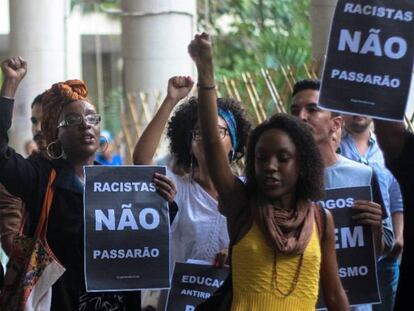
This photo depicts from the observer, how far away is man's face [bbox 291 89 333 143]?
20.8 ft

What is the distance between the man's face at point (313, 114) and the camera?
634 centimetres

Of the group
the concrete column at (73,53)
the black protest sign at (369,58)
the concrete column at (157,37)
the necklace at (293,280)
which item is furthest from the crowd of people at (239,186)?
the concrete column at (73,53)

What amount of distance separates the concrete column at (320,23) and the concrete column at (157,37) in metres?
2.73

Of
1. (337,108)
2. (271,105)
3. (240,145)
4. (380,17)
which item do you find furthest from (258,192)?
(271,105)

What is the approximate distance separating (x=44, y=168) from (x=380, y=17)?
1.86 metres

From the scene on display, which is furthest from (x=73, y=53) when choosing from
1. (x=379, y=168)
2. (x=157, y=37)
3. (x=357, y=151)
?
(x=379, y=168)

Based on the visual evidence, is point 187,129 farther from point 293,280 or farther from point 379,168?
point 293,280

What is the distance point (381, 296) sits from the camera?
21.5 ft

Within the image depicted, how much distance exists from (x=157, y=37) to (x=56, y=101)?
6387 mm

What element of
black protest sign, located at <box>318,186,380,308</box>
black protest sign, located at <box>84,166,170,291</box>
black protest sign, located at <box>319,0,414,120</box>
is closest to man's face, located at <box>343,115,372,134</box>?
black protest sign, located at <box>318,186,380,308</box>

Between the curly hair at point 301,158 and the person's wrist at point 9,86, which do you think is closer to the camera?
the curly hair at point 301,158

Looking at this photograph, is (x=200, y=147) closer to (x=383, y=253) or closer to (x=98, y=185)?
(x=98, y=185)

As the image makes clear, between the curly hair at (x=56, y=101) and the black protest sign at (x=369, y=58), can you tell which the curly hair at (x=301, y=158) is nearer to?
the black protest sign at (x=369, y=58)

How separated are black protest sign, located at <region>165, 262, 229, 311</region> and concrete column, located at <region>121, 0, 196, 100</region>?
669 centimetres
